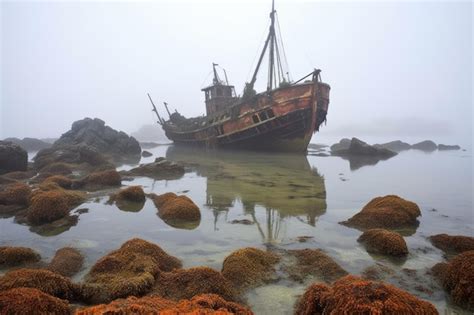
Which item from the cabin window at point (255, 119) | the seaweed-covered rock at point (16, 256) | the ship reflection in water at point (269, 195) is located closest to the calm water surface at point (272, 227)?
the ship reflection in water at point (269, 195)

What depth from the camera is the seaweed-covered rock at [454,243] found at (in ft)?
22.4

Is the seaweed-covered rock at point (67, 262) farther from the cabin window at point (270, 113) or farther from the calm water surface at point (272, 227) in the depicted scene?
the cabin window at point (270, 113)

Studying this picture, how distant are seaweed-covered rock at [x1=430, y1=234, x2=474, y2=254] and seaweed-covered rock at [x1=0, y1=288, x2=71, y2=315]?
7372mm

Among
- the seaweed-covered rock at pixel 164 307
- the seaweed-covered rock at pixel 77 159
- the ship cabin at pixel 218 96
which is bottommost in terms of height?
the seaweed-covered rock at pixel 164 307

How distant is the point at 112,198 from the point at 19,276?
725 cm

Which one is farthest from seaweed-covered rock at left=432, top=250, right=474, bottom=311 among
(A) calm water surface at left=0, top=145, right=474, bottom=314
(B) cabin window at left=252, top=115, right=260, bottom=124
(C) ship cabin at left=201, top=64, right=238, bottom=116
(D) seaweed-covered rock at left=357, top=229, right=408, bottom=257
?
(C) ship cabin at left=201, top=64, right=238, bottom=116

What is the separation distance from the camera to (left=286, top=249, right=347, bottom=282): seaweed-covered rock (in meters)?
5.54

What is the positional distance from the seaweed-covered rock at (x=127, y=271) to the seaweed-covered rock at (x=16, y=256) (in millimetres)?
1694

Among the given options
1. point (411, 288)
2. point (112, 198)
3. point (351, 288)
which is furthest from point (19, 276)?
point (112, 198)

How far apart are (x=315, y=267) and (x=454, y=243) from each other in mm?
3547

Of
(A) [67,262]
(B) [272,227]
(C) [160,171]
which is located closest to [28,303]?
(A) [67,262]

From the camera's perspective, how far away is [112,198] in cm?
1157

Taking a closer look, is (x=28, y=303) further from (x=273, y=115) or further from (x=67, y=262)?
(x=273, y=115)

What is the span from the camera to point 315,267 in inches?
230
